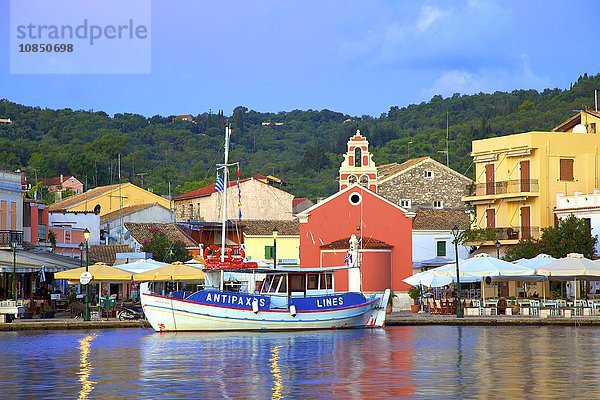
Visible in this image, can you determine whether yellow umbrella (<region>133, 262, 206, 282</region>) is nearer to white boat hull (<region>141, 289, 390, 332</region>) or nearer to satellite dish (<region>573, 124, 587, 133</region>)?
white boat hull (<region>141, 289, 390, 332</region>)

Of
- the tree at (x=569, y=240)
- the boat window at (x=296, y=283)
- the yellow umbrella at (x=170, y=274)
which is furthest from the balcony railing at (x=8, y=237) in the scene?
the tree at (x=569, y=240)

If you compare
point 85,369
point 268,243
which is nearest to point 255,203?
point 268,243

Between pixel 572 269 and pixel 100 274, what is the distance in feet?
66.1

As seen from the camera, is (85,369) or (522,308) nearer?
(85,369)

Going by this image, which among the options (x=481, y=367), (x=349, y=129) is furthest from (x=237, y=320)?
(x=349, y=129)

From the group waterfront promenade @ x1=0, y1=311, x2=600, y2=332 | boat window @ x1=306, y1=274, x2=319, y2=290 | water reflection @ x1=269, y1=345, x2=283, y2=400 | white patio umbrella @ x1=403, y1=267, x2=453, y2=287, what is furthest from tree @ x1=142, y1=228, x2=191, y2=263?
water reflection @ x1=269, y1=345, x2=283, y2=400

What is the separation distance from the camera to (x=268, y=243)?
89.5 metres

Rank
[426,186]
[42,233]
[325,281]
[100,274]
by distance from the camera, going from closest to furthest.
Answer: [325,281] < [100,274] < [42,233] < [426,186]

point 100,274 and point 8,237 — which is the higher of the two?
point 8,237

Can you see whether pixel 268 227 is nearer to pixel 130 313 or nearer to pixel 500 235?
pixel 500 235

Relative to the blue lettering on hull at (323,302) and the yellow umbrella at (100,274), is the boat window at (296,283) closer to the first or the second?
the blue lettering on hull at (323,302)

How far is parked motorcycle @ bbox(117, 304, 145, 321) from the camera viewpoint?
55.8m

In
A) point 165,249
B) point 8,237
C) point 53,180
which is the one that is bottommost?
point 165,249

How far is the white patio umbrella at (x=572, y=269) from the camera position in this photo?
52812mm
